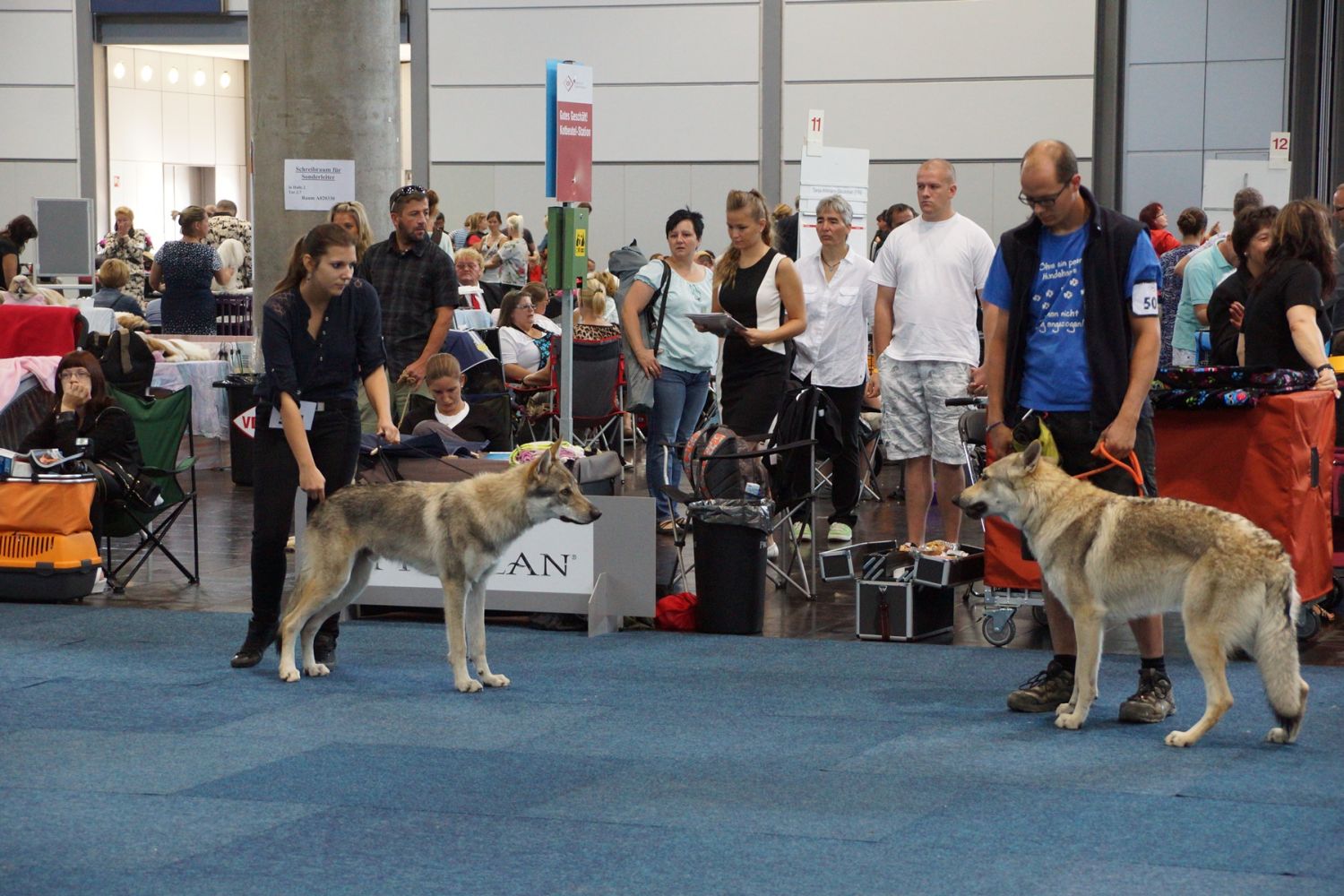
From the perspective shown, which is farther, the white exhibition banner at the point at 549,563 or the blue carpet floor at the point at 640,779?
the white exhibition banner at the point at 549,563

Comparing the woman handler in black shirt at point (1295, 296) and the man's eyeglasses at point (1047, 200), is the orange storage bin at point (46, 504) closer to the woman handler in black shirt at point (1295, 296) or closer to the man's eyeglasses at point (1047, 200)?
the man's eyeglasses at point (1047, 200)

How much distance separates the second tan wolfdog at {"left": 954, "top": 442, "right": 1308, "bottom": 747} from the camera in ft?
15.1

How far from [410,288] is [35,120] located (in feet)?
49.6

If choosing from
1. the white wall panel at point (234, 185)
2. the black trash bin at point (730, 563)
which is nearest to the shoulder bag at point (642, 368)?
the black trash bin at point (730, 563)

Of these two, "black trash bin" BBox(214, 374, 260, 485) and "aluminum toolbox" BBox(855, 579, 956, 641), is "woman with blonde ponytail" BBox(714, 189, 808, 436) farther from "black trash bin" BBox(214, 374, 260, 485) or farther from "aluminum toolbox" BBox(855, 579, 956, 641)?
"black trash bin" BBox(214, 374, 260, 485)

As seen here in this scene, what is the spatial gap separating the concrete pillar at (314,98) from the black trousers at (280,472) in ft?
13.5

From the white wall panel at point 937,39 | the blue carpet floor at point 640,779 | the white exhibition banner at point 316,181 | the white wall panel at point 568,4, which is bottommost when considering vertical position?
the blue carpet floor at point 640,779

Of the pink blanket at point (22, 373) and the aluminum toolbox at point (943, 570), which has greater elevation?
the pink blanket at point (22, 373)

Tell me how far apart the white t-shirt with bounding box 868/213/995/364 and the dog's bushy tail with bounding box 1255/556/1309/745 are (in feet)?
8.46

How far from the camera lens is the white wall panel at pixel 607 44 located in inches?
747

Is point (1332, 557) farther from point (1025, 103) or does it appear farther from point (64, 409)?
point (1025, 103)

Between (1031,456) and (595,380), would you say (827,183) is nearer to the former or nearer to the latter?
(595,380)

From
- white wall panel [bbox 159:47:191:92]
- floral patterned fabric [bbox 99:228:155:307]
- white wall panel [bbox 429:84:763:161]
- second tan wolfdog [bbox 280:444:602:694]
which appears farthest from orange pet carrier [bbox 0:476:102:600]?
white wall panel [bbox 159:47:191:92]

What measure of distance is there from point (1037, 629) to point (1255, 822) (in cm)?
264
